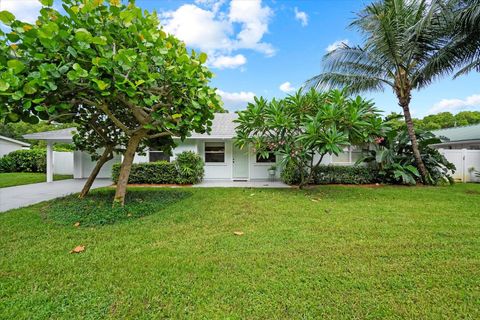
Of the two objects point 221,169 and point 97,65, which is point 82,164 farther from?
point 97,65

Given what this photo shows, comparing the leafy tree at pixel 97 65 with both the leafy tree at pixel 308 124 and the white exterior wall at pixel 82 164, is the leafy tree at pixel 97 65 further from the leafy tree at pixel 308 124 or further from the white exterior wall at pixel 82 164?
the white exterior wall at pixel 82 164

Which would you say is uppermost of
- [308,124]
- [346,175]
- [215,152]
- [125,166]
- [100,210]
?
[308,124]

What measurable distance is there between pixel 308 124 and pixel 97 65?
5.70 m

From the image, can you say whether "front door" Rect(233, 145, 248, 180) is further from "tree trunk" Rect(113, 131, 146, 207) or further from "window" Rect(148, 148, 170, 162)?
"tree trunk" Rect(113, 131, 146, 207)

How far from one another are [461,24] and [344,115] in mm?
Result: 5179

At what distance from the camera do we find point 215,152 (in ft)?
42.6

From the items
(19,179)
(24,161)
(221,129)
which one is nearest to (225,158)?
(221,129)

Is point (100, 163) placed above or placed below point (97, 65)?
below

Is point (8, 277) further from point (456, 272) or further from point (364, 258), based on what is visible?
point (456, 272)

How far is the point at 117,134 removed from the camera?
7.64 m

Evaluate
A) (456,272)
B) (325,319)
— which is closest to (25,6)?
(325,319)

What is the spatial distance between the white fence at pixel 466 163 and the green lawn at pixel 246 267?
8.93m

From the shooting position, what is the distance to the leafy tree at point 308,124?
7.48m

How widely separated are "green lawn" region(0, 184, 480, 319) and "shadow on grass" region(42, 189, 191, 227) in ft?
0.66
